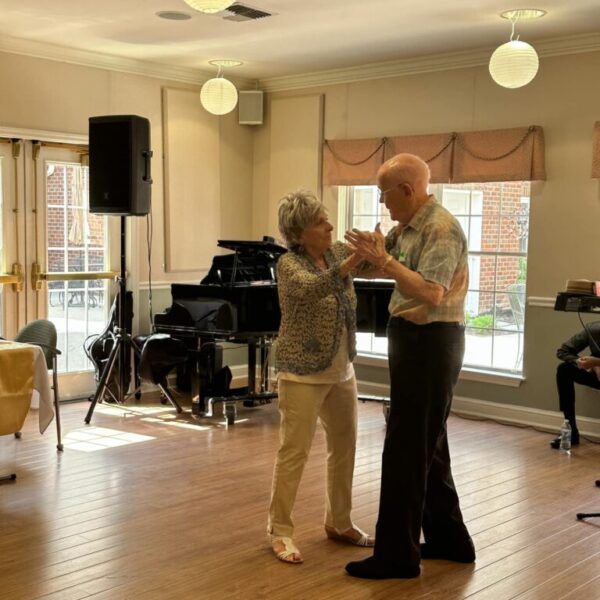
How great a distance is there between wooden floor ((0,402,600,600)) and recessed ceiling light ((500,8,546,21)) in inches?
114

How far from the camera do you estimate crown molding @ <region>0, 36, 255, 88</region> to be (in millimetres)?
6764

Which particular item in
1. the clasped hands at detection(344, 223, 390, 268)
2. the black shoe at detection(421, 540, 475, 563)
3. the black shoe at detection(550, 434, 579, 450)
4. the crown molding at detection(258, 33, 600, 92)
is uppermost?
the crown molding at detection(258, 33, 600, 92)

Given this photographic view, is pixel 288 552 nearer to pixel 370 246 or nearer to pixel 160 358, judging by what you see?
pixel 370 246

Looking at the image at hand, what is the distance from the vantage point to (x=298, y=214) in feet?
11.7

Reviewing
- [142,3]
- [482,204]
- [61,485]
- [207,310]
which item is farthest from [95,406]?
[482,204]

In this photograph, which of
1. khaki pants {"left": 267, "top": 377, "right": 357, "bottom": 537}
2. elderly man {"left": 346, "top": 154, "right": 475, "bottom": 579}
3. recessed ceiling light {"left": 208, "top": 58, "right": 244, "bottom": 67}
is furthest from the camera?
recessed ceiling light {"left": 208, "top": 58, "right": 244, "bottom": 67}

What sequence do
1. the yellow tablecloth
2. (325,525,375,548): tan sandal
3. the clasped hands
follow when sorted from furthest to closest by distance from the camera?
the yellow tablecloth → (325,525,375,548): tan sandal → the clasped hands

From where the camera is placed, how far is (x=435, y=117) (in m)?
7.14

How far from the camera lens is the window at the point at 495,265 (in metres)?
6.85

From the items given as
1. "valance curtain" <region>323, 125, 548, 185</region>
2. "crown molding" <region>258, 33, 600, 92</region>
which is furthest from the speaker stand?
"crown molding" <region>258, 33, 600, 92</region>

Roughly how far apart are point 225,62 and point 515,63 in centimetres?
290

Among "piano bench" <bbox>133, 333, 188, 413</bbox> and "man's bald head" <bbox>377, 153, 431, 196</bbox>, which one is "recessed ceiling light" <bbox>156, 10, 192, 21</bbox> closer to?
"piano bench" <bbox>133, 333, 188, 413</bbox>

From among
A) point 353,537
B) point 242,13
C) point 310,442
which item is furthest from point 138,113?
point 353,537

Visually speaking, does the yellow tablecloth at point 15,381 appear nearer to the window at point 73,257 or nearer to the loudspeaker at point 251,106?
the window at point 73,257
